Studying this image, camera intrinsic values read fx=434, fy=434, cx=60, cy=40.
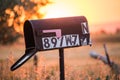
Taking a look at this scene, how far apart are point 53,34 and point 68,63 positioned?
108 centimetres

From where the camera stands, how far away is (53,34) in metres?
3.61

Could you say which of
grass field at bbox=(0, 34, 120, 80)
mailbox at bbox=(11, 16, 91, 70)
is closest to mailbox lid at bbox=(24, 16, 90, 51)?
mailbox at bbox=(11, 16, 91, 70)

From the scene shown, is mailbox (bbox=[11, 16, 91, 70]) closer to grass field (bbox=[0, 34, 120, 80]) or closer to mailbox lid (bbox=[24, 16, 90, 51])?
mailbox lid (bbox=[24, 16, 90, 51])

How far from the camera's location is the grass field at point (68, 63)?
14.8 feet

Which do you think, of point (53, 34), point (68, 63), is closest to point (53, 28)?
point (53, 34)

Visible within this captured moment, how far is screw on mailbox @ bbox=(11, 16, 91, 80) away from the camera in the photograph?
357cm

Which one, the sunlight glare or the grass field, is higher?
the sunlight glare

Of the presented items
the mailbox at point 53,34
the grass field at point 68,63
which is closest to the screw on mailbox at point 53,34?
the mailbox at point 53,34

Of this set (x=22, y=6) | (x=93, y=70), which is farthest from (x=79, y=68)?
(x=22, y=6)

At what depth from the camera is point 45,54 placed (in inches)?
183

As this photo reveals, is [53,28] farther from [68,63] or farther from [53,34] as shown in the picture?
[68,63]

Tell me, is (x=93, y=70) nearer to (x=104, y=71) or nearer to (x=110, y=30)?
(x=104, y=71)

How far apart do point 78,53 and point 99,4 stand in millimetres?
577

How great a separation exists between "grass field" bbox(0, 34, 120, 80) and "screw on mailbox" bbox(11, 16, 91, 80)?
2.57 ft
